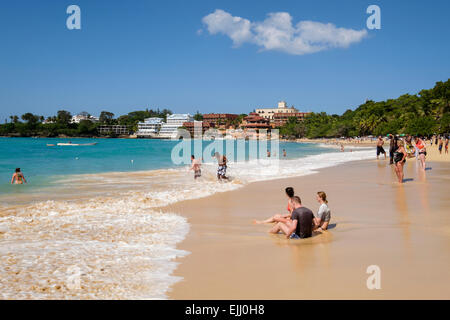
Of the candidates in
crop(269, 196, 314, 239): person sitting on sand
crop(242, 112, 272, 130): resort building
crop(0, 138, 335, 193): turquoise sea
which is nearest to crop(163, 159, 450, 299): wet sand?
crop(269, 196, 314, 239): person sitting on sand

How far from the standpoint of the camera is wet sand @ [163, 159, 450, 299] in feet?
14.6

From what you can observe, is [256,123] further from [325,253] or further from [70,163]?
[325,253]

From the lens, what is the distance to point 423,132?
2790 inches

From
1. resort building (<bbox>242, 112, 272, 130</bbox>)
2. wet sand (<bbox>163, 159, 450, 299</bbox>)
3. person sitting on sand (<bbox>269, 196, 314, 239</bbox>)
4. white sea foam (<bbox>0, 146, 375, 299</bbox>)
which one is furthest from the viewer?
resort building (<bbox>242, 112, 272, 130</bbox>)

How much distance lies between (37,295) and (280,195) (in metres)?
9.15

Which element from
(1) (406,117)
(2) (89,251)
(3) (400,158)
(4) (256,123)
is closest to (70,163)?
(3) (400,158)

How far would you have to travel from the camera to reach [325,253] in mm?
5840

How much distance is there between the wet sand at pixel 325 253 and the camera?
14.6ft

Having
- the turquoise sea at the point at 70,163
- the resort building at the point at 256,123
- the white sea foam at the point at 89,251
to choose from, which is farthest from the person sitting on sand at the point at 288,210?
the resort building at the point at 256,123

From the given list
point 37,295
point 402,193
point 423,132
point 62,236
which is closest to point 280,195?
point 402,193

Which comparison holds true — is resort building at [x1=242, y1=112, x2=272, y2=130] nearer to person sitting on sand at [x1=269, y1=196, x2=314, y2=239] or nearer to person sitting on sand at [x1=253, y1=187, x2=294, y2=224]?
person sitting on sand at [x1=253, y1=187, x2=294, y2=224]

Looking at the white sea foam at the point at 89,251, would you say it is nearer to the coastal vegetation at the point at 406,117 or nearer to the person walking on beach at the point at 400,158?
the person walking on beach at the point at 400,158

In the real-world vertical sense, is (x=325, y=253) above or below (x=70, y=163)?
above
